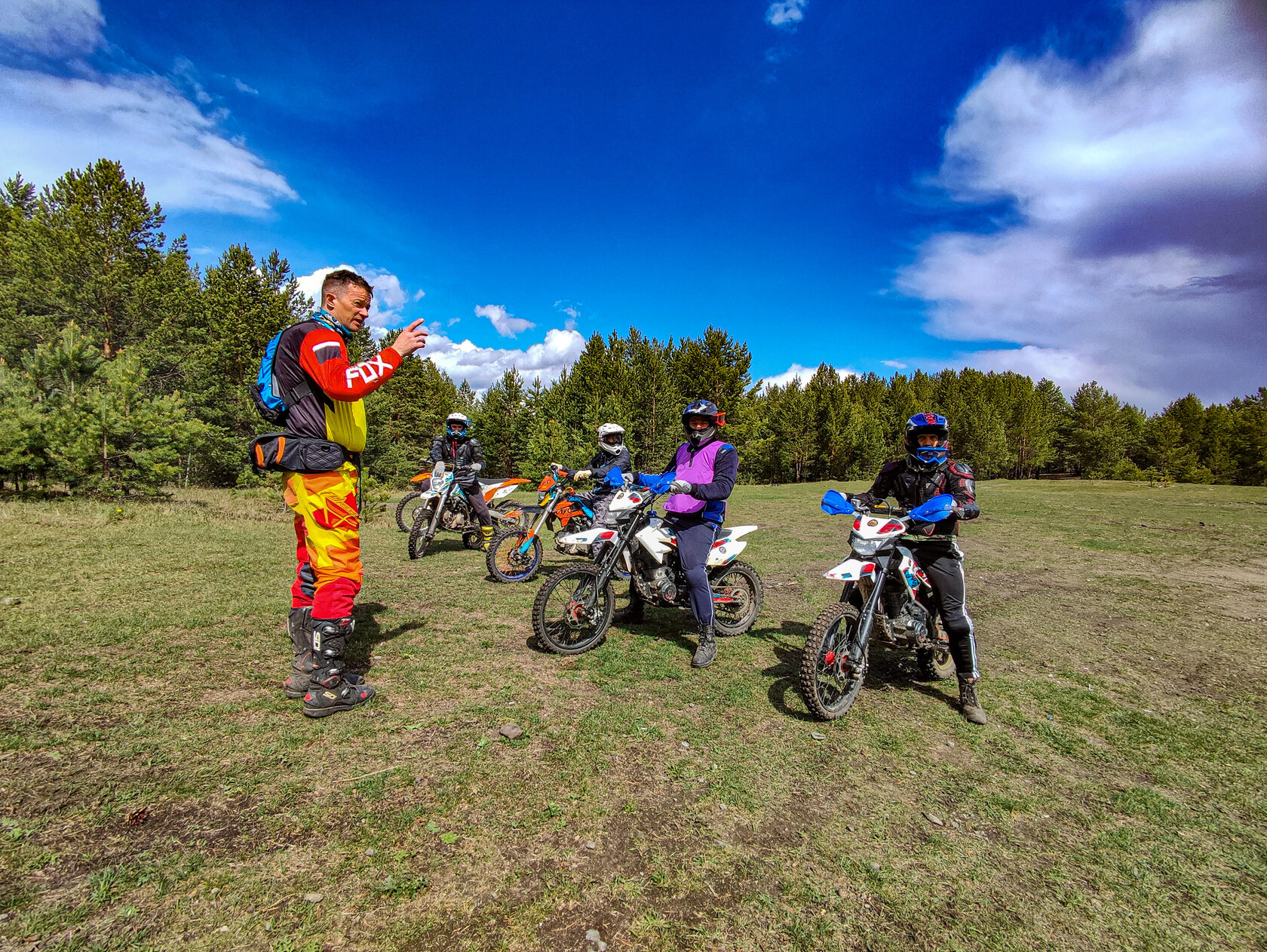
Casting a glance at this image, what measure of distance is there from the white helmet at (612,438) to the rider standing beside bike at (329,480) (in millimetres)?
5142

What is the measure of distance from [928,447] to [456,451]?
283 inches

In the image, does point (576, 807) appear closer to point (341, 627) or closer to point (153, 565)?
point (341, 627)

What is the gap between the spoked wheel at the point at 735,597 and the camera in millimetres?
5762

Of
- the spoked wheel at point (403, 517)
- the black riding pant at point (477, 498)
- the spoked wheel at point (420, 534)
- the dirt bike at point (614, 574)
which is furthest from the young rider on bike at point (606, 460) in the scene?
the spoked wheel at point (403, 517)

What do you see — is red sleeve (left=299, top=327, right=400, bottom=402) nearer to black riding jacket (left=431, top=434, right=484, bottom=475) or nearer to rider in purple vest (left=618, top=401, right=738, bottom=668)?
rider in purple vest (left=618, top=401, right=738, bottom=668)

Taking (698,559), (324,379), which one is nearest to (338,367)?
(324,379)

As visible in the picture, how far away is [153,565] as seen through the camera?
22.3 ft

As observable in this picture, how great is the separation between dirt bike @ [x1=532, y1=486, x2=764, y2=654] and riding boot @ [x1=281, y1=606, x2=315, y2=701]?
5.60 ft

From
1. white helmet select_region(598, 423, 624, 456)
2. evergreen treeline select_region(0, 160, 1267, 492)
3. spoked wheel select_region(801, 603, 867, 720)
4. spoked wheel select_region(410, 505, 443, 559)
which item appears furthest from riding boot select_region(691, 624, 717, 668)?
evergreen treeline select_region(0, 160, 1267, 492)

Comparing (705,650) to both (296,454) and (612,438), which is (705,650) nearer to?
(296,454)

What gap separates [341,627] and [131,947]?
1.87 meters

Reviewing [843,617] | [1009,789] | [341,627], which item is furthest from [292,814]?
[1009,789]

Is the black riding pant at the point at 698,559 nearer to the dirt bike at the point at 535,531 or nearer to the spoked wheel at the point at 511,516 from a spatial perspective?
the dirt bike at the point at 535,531

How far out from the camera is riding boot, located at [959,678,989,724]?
4.08 m
